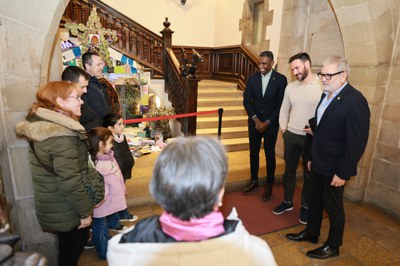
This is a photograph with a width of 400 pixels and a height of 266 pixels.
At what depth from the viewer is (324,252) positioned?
2.20 meters

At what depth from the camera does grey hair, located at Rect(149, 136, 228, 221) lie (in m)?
0.75

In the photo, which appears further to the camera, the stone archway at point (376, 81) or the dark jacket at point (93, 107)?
the stone archway at point (376, 81)

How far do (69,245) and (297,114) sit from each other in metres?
2.32

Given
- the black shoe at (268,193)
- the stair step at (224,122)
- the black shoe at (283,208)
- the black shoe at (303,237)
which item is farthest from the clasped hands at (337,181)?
the stair step at (224,122)

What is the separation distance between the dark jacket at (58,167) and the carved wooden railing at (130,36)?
4.72m

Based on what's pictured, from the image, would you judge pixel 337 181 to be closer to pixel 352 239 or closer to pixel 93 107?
pixel 352 239

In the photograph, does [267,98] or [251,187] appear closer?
[267,98]

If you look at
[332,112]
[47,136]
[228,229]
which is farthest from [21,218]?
[332,112]

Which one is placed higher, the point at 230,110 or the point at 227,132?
the point at 230,110

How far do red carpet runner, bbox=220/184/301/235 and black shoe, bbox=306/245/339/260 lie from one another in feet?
1.54

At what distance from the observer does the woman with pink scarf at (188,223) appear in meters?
0.75

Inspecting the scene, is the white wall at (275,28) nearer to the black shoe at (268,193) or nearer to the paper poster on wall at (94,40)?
the black shoe at (268,193)

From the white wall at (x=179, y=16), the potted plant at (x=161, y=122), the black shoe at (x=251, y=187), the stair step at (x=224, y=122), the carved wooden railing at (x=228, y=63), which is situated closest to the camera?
the black shoe at (x=251, y=187)

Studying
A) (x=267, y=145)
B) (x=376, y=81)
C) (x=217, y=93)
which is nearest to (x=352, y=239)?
(x=267, y=145)
